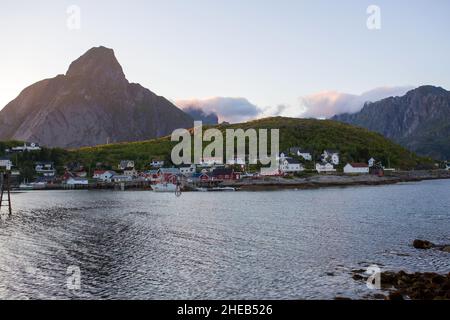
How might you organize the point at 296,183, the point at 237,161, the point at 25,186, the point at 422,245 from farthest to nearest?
the point at 237,161 → the point at 25,186 → the point at 296,183 → the point at 422,245

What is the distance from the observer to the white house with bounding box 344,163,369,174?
508 ft

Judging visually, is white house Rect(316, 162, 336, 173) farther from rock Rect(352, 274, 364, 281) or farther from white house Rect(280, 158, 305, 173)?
rock Rect(352, 274, 364, 281)

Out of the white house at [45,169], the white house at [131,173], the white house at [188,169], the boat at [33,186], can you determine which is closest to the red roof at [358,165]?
the white house at [188,169]

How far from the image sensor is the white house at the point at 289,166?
493ft

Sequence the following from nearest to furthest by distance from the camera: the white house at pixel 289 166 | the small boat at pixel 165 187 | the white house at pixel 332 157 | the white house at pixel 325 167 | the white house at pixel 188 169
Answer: the small boat at pixel 165 187 < the white house at pixel 289 166 < the white house at pixel 325 167 < the white house at pixel 188 169 < the white house at pixel 332 157

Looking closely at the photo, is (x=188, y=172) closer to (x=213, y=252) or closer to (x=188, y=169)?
(x=188, y=169)

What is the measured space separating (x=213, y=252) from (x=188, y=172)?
127m

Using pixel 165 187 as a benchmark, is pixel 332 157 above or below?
above

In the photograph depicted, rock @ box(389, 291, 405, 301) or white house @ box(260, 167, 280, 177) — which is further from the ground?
white house @ box(260, 167, 280, 177)

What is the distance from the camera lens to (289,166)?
493 ft

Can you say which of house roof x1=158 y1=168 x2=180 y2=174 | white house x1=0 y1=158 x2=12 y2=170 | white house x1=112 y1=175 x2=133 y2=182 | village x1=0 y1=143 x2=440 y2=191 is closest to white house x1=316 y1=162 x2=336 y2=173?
village x1=0 y1=143 x2=440 y2=191

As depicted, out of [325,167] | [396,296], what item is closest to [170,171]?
[325,167]

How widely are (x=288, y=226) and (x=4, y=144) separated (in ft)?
575

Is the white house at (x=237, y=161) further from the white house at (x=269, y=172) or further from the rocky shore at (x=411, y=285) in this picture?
the rocky shore at (x=411, y=285)
